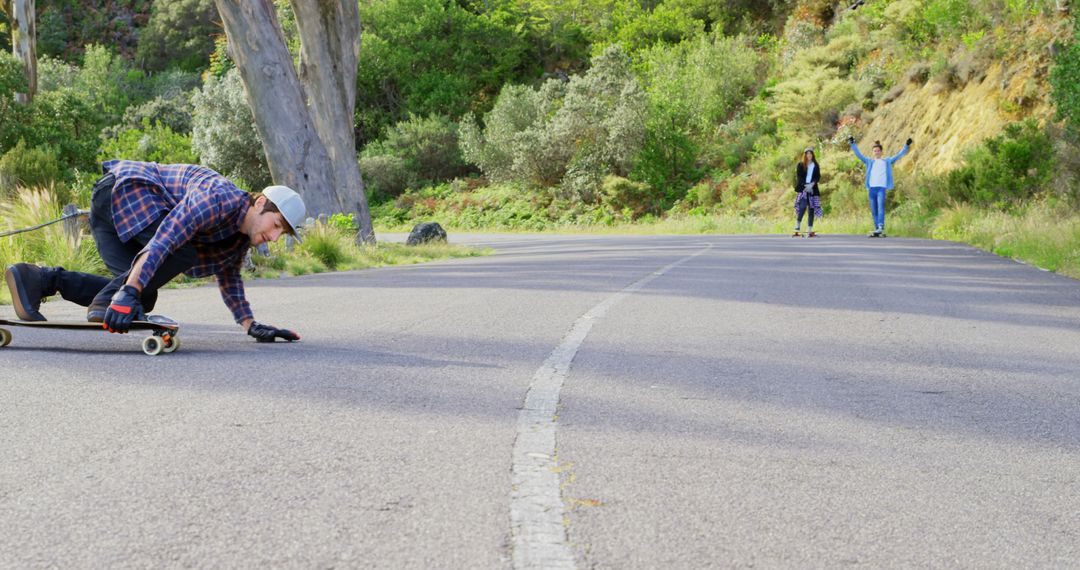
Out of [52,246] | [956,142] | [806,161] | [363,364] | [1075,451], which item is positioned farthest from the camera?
[956,142]

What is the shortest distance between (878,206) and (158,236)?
817 inches

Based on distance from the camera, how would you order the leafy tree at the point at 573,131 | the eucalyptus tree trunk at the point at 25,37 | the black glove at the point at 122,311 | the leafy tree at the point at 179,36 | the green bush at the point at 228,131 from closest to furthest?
the black glove at the point at 122,311 < the eucalyptus tree trunk at the point at 25,37 < the leafy tree at the point at 573,131 < the green bush at the point at 228,131 < the leafy tree at the point at 179,36

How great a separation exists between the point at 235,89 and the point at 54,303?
41.2m

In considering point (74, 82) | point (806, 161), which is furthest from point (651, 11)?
point (806, 161)

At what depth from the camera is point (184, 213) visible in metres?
6.19

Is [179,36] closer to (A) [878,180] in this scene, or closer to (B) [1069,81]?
(A) [878,180]

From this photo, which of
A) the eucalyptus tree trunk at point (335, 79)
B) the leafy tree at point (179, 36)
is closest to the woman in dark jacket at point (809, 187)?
the eucalyptus tree trunk at point (335, 79)

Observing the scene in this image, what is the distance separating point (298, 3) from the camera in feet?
73.4

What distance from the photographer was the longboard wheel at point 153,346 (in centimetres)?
625

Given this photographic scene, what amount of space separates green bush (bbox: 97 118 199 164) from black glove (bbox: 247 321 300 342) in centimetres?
4326

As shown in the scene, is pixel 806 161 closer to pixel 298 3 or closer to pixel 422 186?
pixel 298 3

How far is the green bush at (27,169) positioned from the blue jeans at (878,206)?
55.1 ft

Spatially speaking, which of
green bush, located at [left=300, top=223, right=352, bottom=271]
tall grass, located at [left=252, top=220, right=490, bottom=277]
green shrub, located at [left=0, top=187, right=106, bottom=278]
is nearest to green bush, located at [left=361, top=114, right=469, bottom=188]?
tall grass, located at [left=252, top=220, right=490, bottom=277]

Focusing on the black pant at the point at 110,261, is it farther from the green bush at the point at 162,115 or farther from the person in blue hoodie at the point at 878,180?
the green bush at the point at 162,115
